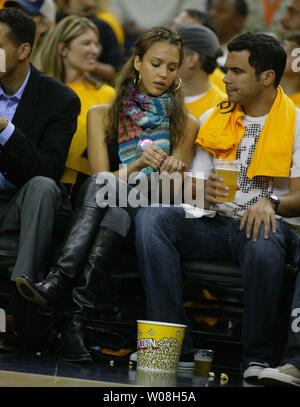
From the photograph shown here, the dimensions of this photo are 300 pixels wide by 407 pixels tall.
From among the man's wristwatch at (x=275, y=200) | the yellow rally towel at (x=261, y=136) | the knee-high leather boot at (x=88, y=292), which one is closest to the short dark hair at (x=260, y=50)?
the yellow rally towel at (x=261, y=136)

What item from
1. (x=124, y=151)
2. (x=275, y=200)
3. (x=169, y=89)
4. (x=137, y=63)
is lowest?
(x=275, y=200)

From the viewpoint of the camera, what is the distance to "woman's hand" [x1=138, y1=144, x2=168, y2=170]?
353 centimetres

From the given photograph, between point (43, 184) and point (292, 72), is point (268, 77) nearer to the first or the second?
point (292, 72)

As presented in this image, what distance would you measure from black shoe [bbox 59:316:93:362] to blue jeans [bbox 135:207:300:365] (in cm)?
32

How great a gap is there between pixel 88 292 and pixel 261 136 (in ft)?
3.63

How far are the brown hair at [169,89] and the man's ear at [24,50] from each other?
0.50m

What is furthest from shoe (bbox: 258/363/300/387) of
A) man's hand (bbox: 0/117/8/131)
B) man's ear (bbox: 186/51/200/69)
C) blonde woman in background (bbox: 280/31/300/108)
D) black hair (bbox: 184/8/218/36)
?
black hair (bbox: 184/8/218/36)

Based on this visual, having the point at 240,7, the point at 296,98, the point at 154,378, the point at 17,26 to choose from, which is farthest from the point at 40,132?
the point at 240,7

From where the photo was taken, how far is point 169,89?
399 centimetres

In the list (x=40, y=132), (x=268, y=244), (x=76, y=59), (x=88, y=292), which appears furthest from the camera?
(x=76, y=59)

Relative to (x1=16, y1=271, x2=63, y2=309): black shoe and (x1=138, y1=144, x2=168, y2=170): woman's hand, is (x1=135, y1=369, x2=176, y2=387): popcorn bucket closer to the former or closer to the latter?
(x1=16, y1=271, x2=63, y2=309): black shoe

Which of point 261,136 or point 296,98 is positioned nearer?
point 261,136

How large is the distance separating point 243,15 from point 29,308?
3599mm

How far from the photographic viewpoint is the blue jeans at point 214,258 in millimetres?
3266
